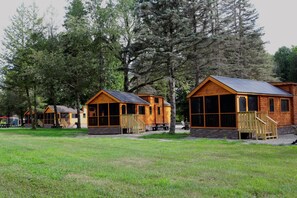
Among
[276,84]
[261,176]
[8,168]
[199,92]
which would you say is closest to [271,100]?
[276,84]

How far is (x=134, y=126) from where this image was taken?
2550 cm

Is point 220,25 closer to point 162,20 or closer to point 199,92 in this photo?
point 162,20

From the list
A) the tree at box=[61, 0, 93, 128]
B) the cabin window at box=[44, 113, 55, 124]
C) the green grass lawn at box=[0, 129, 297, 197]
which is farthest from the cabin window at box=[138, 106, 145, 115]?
the cabin window at box=[44, 113, 55, 124]

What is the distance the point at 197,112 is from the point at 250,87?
3557mm

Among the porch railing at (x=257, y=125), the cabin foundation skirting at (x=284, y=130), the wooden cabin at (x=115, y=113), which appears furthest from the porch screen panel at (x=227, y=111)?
the wooden cabin at (x=115, y=113)

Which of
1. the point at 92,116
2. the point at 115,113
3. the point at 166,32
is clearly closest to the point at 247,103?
the point at 166,32

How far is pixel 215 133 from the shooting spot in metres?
19.0

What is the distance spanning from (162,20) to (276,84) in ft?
30.4

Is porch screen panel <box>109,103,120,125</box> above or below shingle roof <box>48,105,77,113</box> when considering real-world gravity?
below

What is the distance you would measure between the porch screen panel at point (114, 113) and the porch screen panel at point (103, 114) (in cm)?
50

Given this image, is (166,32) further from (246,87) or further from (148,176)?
(148,176)

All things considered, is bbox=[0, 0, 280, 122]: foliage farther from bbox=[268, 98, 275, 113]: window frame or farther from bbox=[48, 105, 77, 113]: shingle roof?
bbox=[48, 105, 77, 113]: shingle roof

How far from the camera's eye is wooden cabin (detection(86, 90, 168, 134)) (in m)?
25.6

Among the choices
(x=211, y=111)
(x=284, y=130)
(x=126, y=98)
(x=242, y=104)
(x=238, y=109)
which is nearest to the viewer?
(x=238, y=109)
